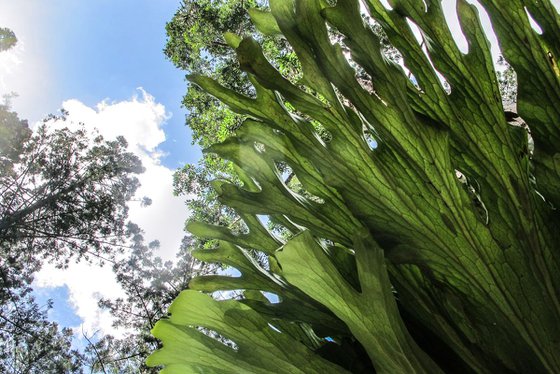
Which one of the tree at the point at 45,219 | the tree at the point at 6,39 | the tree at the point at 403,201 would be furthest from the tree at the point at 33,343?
the tree at the point at 403,201

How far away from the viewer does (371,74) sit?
1249 mm

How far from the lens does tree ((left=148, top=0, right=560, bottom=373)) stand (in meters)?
1.11

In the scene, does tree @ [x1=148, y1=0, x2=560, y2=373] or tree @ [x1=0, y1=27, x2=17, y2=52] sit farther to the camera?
tree @ [x1=0, y1=27, x2=17, y2=52]

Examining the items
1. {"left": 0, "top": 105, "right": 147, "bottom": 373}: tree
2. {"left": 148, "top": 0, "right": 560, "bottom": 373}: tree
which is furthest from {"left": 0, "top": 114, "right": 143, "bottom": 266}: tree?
{"left": 148, "top": 0, "right": 560, "bottom": 373}: tree

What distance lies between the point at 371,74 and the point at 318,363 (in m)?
0.82

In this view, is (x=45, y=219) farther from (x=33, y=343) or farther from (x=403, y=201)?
(x=403, y=201)

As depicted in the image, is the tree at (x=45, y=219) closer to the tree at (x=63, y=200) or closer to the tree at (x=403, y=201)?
the tree at (x=63, y=200)

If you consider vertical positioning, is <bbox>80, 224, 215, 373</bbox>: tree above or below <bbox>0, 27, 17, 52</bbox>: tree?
below

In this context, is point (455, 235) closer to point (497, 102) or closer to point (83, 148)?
point (497, 102)

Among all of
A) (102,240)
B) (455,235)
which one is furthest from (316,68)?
(102,240)

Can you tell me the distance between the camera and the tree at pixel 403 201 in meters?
1.11

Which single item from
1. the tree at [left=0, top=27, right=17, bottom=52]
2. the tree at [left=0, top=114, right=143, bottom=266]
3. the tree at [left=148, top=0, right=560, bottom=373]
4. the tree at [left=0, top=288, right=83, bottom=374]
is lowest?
the tree at [left=148, top=0, right=560, bottom=373]

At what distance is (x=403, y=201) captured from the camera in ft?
3.86

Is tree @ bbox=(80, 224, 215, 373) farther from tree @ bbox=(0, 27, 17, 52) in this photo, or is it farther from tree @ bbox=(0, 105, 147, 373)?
tree @ bbox=(0, 27, 17, 52)
